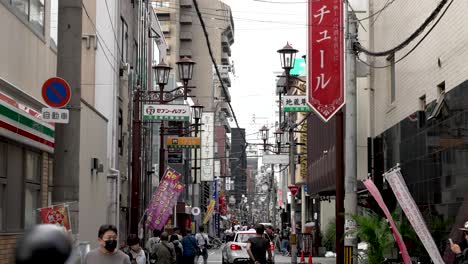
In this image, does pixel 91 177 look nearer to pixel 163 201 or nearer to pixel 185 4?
pixel 163 201

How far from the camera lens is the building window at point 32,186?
14.7 meters

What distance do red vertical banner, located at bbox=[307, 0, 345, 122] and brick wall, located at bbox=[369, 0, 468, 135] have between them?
1.84m

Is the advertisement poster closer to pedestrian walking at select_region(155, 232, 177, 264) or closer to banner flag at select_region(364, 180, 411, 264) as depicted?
banner flag at select_region(364, 180, 411, 264)

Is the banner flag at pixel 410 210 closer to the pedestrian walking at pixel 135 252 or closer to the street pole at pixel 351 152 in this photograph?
the street pole at pixel 351 152

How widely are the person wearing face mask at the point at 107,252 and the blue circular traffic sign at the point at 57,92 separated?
105 inches

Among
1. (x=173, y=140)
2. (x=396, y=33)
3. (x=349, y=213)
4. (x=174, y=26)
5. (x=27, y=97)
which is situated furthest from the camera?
(x=174, y=26)

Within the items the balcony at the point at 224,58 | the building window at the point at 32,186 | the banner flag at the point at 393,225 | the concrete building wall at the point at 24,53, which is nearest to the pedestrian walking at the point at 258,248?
the banner flag at the point at 393,225

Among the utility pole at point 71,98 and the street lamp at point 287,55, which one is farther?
the street lamp at point 287,55

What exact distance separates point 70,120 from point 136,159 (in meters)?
15.2

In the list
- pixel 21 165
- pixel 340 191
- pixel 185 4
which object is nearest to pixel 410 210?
pixel 340 191

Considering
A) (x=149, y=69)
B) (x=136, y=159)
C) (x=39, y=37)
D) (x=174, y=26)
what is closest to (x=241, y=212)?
(x=174, y=26)

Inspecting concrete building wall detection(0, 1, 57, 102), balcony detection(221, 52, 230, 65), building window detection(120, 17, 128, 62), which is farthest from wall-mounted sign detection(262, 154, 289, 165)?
balcony detection(221, 52, 230, 65)

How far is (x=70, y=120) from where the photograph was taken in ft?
34.2

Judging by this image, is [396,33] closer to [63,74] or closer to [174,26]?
[63,74]
